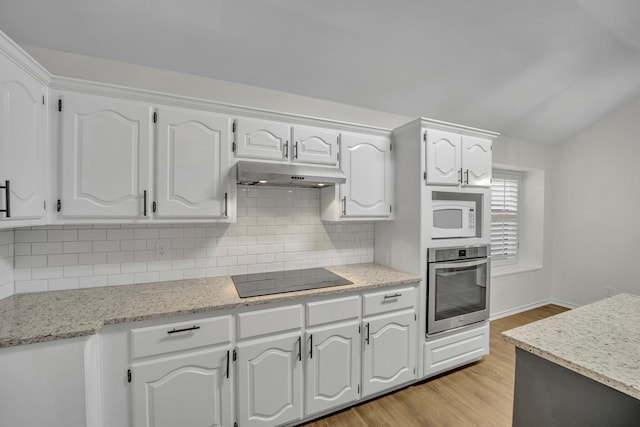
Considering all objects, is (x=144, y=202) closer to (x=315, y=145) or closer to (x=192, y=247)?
(x=192, y=247)

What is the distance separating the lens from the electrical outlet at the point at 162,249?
203 centimetres

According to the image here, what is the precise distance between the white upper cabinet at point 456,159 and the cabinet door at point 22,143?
8.01 feet

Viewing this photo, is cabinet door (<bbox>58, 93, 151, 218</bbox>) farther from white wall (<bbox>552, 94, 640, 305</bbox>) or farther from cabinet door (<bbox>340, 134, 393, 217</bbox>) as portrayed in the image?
white wall (<bbox>552, 94, 640, 305</bbox>)

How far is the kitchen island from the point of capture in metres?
0.94

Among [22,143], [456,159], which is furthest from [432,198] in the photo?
[22,143]

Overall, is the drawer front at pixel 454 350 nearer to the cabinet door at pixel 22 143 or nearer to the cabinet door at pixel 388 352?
the cabinet door at pixel 388 352

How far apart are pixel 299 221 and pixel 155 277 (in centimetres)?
115

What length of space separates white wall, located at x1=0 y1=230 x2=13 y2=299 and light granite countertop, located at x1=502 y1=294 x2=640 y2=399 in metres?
2.62

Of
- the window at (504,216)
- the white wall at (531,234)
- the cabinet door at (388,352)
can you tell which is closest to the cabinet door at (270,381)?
the cabinet door at (388,352)

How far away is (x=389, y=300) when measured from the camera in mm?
2129

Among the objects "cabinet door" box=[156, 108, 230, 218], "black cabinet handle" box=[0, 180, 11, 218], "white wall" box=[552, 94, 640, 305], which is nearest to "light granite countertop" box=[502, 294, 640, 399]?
"cabinet door" box=[156, 108, 230, 218]

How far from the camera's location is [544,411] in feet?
3.69

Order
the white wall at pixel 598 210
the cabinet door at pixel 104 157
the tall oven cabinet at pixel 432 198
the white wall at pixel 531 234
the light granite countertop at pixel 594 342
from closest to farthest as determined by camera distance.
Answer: the light granite countertop at pixel 594 342 < the cabinet door at pixel 104 157 < the tall oven cabinet at pixel 432 198 < the white wall at pixel 598 210 < the white wall at pixel 531 234

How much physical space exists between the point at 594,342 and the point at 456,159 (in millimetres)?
1634
